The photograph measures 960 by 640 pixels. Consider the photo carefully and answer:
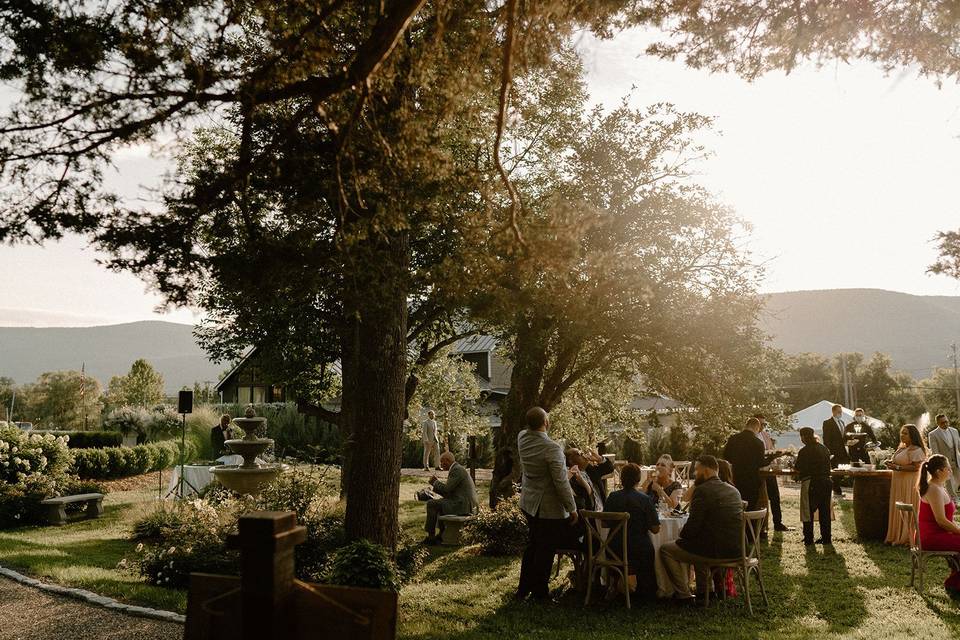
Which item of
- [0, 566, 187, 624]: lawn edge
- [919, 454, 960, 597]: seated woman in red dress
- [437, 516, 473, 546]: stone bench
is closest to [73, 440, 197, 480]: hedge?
[0, 566, 187, 624]: lawn edge

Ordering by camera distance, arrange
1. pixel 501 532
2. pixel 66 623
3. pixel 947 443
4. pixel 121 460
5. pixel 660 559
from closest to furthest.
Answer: pixel 66 623
pixel 660 559
pixel 501 532
pixel 947 443
pixel 121 460

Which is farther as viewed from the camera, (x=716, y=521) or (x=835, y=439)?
(x=835, y=439)

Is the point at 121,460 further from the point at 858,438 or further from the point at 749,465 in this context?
the point at 858,438

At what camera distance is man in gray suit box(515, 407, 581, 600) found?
25.9 feet

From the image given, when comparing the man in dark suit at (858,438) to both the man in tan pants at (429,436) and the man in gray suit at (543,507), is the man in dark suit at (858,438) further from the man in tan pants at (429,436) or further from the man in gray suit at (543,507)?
the man in gray suit at (543,507)

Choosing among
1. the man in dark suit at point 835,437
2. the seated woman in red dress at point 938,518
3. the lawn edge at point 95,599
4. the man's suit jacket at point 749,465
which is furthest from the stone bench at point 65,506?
the man in dark suit at point 835,437

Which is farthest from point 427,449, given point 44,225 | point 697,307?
point 44,225

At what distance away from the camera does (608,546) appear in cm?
794

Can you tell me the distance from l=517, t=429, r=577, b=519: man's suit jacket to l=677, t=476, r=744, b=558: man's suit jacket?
129cm

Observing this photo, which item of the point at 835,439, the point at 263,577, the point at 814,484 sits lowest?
the point at 814,484

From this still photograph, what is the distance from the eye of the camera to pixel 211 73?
19.7 ft

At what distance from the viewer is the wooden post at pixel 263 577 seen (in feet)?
7.20

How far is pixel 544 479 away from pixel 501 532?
353cm

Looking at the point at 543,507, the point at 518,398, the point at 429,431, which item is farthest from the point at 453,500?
the point at 429,431
